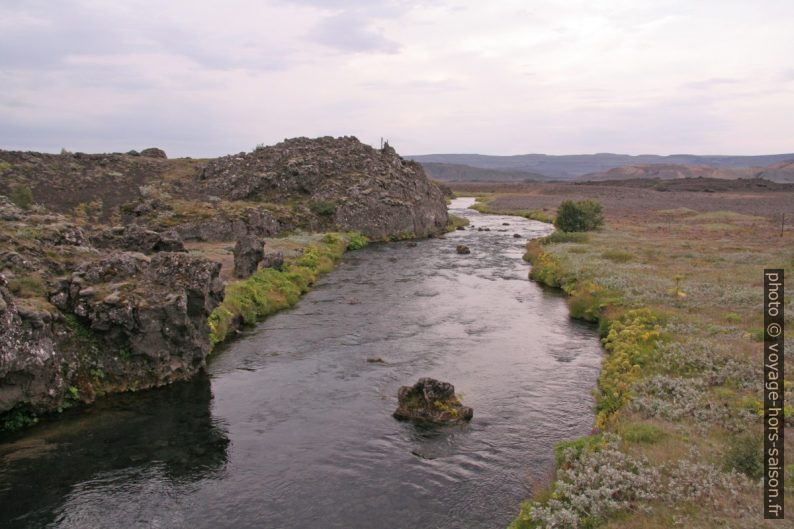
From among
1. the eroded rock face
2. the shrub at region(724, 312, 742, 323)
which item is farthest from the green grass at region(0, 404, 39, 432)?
the shrub at region(724, 312, 742, 323)

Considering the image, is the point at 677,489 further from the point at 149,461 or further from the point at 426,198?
the point at 426,198

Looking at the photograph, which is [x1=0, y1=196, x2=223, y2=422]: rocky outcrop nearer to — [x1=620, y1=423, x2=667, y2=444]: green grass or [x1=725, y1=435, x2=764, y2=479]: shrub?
[x1=620, y1=423, x2=667, y2=444]: green grass

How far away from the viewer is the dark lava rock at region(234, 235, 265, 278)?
150ft

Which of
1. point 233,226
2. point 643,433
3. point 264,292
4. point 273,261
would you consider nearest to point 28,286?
point 264,292

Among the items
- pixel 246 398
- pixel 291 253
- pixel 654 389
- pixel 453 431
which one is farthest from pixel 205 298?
pixel 291 253

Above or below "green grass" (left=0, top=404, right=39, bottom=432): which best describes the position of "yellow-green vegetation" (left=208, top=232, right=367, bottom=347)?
above

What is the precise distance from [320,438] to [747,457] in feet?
45.7

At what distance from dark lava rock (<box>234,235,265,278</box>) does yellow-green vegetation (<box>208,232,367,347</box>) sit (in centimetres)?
77

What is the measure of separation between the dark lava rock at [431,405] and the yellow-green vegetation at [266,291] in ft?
44.8

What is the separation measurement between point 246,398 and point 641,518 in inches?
664

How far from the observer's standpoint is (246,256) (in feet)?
151

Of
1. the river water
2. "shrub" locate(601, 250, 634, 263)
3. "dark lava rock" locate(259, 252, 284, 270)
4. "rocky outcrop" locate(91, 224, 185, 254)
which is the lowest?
the river water

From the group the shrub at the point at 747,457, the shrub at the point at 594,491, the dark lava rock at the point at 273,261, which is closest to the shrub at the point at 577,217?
the dark lava rock at the point at 273,261

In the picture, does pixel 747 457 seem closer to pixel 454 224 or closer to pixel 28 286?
pixel 28 286
